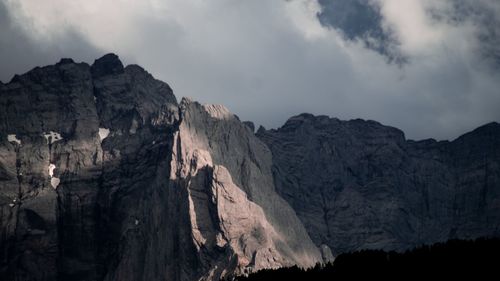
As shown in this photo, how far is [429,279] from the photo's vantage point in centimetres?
19775

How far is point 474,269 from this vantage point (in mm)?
193875

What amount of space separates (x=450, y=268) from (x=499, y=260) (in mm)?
8856

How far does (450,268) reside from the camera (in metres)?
199

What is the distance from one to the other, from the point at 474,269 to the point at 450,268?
5.82 metres

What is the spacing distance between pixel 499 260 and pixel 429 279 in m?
12.2

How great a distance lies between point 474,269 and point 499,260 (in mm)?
4506

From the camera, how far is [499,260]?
194 metres

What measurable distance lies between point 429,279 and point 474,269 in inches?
323

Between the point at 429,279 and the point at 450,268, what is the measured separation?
425 centimetres
